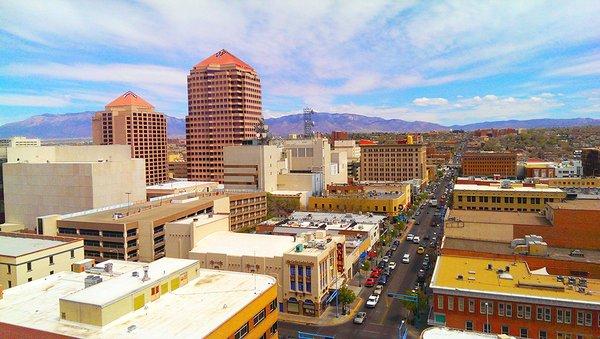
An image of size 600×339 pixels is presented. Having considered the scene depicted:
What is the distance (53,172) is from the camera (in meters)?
103

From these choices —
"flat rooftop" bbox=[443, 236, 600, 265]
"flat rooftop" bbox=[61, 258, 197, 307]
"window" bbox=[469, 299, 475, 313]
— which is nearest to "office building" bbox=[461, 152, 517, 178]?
"flat rooftop" bbox=[443, 236, 600, 265]

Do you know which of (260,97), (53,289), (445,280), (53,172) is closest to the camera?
(53,289)

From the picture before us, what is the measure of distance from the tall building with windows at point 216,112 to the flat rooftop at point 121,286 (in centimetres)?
12594

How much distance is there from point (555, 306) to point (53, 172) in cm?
10275

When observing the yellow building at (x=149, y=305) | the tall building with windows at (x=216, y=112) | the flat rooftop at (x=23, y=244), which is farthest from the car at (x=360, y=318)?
the tall building with windows at (x=216, y=112)

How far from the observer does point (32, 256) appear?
58094mm

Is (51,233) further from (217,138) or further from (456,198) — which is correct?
(217,138)

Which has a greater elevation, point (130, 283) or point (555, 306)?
point (130, 283)

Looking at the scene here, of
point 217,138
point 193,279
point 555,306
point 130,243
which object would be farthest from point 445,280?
point 217,138

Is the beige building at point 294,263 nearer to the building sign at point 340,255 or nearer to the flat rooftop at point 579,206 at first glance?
the building sign at point 340,255

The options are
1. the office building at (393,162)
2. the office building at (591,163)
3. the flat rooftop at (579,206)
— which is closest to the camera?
the flat rooftop at (579,206)

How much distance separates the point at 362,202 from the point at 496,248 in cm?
5971

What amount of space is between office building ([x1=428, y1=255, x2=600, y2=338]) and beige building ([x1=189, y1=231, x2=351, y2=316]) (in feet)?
52.7

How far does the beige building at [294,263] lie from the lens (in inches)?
2285
